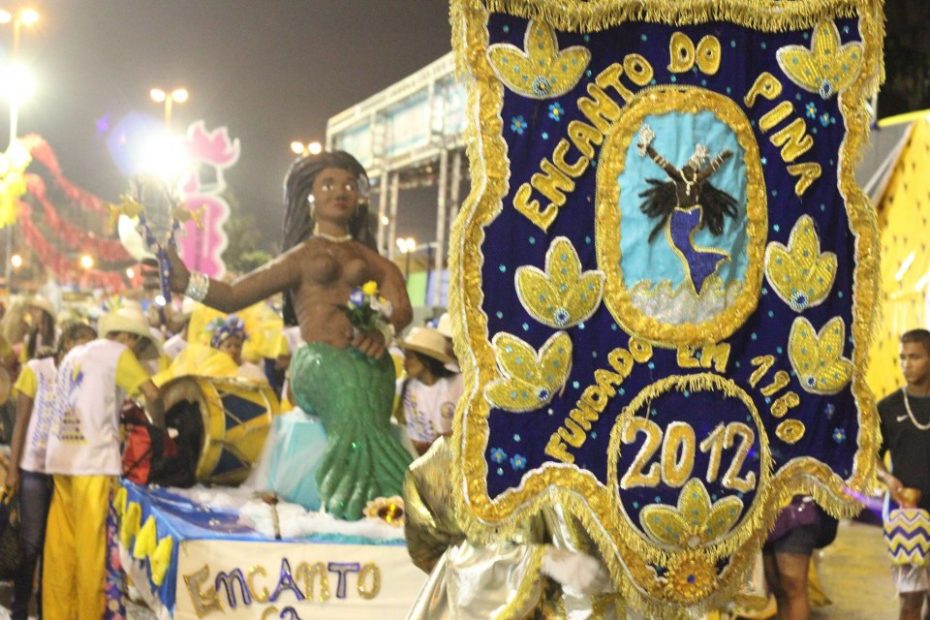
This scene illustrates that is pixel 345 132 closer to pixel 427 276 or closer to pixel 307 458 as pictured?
pixel 427 276

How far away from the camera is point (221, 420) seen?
6344mm

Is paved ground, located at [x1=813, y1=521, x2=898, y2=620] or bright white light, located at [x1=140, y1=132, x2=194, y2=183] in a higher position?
bright white light, located at [x1=140, y1=132, x2=194, y2=183]

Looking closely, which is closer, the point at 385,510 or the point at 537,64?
the point at 537,64

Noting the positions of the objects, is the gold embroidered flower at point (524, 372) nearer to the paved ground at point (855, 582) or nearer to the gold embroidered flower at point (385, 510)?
the gold embroidered flower at point (385, 510)

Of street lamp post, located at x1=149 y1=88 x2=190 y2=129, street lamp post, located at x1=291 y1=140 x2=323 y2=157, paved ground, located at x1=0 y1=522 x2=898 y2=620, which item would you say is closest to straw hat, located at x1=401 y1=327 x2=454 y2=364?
paved ground, located at x1=0 y1=522 x2=898 y2=620

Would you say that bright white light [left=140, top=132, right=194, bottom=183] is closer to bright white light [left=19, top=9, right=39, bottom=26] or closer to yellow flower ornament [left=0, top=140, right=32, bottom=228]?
bright white light [left=19, top=9, right=39, bottom=26]

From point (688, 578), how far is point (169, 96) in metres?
8.45

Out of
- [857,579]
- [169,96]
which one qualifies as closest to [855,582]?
[857,579]

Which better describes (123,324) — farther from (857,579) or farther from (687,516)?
(857,579)

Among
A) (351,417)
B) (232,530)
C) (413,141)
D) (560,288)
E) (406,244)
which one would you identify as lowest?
(232,530)

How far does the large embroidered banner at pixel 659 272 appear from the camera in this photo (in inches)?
98.8

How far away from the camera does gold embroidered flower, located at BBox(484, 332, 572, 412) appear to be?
2.50 meters

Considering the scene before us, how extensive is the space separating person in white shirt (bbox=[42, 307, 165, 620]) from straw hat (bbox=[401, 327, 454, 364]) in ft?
5.24

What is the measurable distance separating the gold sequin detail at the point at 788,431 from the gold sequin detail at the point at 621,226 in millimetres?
250
